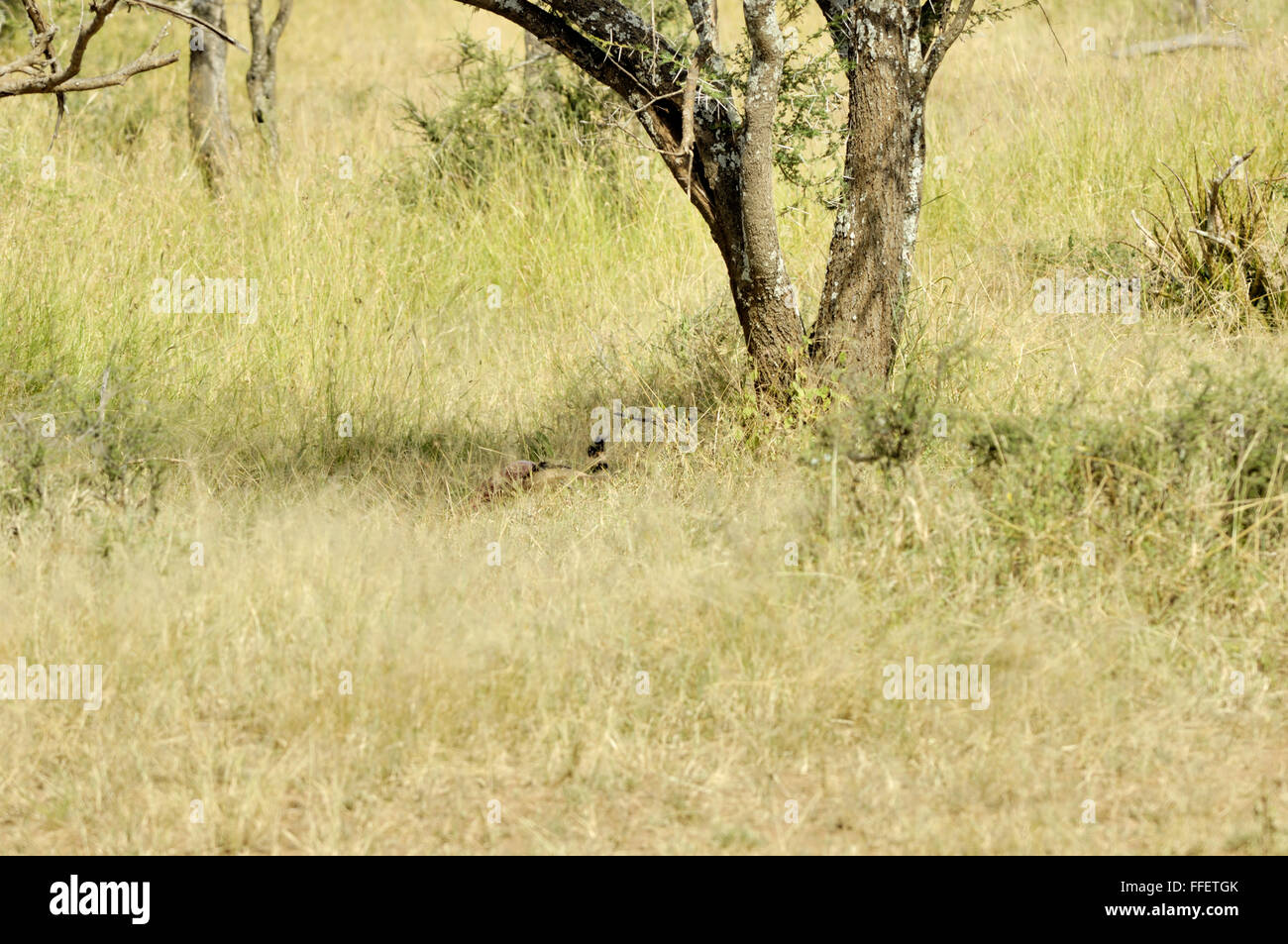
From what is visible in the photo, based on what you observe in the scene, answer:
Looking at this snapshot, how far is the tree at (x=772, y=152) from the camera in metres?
4.93

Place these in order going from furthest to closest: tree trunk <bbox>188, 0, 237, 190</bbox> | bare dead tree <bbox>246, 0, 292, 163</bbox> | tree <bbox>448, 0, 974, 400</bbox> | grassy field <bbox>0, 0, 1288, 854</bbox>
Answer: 1. bare dead tree <bbox>246, 0, 292, 163</bbox>
2. tree trunk <bbox>188, 0, 237, 190</bbox>
3. tree <bbox>448, 0, 974, 400</bbox>
4. grassy field <bbox>0, 0, 1288, 854</bbox>

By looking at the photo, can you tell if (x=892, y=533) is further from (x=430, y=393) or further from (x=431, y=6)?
(x=431, y=6)

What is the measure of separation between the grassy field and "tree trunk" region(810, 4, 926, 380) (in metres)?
0.35

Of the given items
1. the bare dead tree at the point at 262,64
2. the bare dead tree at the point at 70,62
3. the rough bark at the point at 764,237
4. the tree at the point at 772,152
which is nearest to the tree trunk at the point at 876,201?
the tree at the point at 772,152

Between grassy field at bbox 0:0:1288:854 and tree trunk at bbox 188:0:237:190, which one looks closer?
grassy field at bbox 0:0:1288:854

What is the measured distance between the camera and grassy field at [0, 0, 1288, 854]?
3268 millimetres

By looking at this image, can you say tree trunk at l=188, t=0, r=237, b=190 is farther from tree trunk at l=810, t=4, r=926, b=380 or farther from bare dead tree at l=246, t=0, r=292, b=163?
tree trunk at l=810, t=4, r=926, b=380

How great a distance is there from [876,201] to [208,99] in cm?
599

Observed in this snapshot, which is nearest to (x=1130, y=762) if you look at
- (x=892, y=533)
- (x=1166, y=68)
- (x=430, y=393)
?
(x=892, y=533)

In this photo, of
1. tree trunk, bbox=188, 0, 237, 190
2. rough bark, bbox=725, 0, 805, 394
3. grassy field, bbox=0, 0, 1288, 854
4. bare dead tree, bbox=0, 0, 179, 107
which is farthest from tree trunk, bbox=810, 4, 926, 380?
tree trunk, bbox=188, 0, 237, 190

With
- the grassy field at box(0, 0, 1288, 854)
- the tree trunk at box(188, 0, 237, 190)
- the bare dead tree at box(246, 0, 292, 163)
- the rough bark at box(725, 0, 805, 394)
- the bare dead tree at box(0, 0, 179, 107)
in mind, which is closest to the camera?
the grassy field at box(0, 0, 1288, 854)

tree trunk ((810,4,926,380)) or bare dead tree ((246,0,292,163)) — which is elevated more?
bare dead tree ((246,0,292,163))

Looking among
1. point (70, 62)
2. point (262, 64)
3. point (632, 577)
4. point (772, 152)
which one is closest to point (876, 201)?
point (772, 152)

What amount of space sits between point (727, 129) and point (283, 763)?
3.12 metres
